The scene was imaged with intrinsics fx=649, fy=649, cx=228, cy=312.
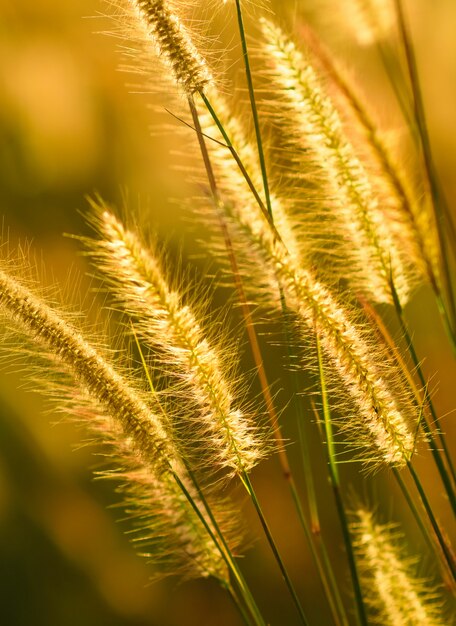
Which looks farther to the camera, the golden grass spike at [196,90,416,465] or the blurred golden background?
the blurred golden background

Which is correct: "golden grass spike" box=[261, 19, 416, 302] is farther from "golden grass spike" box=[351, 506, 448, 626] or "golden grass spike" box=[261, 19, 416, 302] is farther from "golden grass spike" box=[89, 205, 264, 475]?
"golden grass spike" box=[351, 506, 448, 626]

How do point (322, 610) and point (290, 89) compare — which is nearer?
point (290, 89)

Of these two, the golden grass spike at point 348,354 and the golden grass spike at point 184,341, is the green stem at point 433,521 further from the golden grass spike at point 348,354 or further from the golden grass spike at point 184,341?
the golden grass spike at point 184,341

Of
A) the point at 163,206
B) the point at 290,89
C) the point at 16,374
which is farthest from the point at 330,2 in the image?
the point at 16,374

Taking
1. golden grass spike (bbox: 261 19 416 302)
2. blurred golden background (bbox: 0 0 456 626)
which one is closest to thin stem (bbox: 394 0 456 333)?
golden grass spike (bbox: 261 19 416 302)

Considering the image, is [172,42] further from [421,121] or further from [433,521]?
[433,521]

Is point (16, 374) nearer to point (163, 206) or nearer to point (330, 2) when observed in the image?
point (163, 206)

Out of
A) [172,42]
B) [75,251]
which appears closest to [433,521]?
[172,42]
